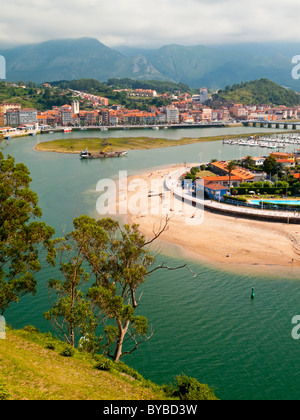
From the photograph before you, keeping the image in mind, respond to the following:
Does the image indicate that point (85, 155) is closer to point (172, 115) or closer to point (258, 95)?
point (172, 115)

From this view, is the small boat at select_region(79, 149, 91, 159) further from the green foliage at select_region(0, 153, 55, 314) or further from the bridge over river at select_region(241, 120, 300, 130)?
the bridge over river at select_region(241, 120, 300, 130)

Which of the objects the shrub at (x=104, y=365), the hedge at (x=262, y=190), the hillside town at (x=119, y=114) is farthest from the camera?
the hillside town at (x=119, y=114)

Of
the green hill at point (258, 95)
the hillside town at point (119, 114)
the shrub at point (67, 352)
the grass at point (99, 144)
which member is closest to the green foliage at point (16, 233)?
the shrub at point (67, 352)

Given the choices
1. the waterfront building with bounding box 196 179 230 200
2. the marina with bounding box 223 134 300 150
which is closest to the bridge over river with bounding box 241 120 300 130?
the marina with bounding box 223 134 300 150

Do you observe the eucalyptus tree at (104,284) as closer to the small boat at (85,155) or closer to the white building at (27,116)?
the small boat at (85,155)

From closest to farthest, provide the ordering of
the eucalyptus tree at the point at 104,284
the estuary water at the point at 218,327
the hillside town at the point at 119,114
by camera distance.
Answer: the eucalyptus tree at the point at 104,284, the estuary water at the point at 218,327, the hillside town at the point at 119,114

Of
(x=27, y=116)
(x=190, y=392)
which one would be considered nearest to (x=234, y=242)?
(x=190, y=392)

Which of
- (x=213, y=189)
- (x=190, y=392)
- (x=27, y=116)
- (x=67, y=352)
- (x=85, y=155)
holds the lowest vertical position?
(x=190, y=392)
